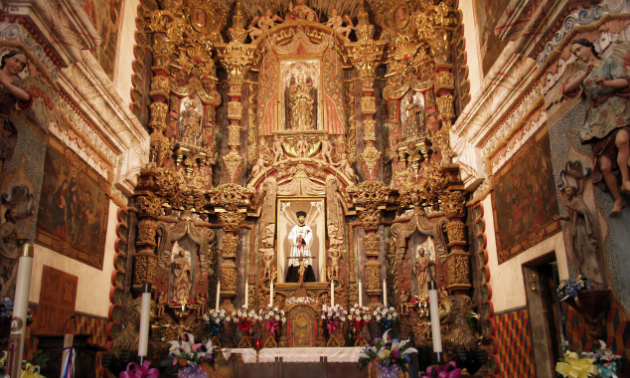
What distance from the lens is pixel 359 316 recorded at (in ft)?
38.4

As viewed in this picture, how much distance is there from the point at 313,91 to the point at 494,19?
5985 millimetres

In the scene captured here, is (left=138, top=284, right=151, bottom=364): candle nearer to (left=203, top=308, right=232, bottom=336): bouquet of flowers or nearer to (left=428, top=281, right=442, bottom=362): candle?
(left=428, top=281, right=442, bottom=362): candle

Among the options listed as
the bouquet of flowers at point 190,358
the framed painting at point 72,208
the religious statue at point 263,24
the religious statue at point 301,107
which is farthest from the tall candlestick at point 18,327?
the religious statue at point 263,24

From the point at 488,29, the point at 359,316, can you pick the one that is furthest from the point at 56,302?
the point at 488,29

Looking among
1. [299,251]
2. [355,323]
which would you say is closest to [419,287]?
[355,323]

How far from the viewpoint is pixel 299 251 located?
13.2m

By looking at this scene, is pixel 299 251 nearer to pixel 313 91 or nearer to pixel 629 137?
pixel 313 91

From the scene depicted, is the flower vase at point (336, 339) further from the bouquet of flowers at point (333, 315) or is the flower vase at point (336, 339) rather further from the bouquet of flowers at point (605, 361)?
the bouquet of flowers at point (605, 361)

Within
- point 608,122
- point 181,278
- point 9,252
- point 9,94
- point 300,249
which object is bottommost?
point 9,252

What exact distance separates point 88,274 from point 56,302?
1.29 m

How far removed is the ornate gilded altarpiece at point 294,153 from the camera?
11959mm

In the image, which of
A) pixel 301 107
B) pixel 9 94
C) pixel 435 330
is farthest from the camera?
pixel 301 107

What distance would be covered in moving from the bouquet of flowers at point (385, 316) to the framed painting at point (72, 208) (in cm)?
587

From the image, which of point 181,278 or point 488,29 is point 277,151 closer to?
point 181,278
